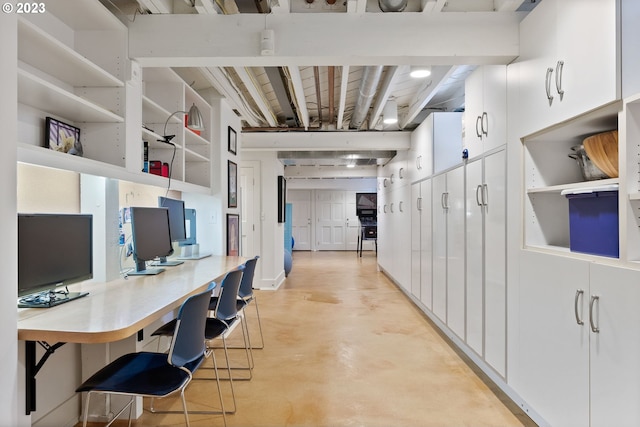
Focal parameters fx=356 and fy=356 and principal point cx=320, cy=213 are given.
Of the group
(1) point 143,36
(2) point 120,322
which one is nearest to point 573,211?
(2) point 120,322

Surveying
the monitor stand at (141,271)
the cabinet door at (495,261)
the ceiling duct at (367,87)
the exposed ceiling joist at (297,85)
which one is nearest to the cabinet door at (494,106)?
the cabinet door at (495,261)

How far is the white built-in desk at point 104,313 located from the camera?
53.6 inches

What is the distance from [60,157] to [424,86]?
3294 millimetres

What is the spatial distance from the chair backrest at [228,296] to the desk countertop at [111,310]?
130 millimetres

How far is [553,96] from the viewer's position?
1.84 meters

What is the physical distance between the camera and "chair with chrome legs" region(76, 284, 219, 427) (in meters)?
1.52

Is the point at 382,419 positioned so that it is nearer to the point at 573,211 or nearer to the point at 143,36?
the point at 573,211

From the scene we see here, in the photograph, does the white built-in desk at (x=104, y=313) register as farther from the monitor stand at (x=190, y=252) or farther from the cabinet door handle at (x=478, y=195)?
the cabinet door handle at (x=478, y=195)

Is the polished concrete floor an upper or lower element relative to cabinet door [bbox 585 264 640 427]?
lower

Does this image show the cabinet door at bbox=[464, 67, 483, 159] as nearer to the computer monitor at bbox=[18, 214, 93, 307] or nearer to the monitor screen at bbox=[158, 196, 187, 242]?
the monitor screen at bbox=[158, 196, 187, 242]

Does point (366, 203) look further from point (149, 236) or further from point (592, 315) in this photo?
point (592, 315)

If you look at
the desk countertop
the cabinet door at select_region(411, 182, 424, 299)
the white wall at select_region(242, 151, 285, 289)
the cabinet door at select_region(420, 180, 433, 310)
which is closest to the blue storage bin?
the desk countertop

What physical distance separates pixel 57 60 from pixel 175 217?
1451mm

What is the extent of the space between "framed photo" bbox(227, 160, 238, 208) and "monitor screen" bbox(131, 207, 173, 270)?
1240mm
